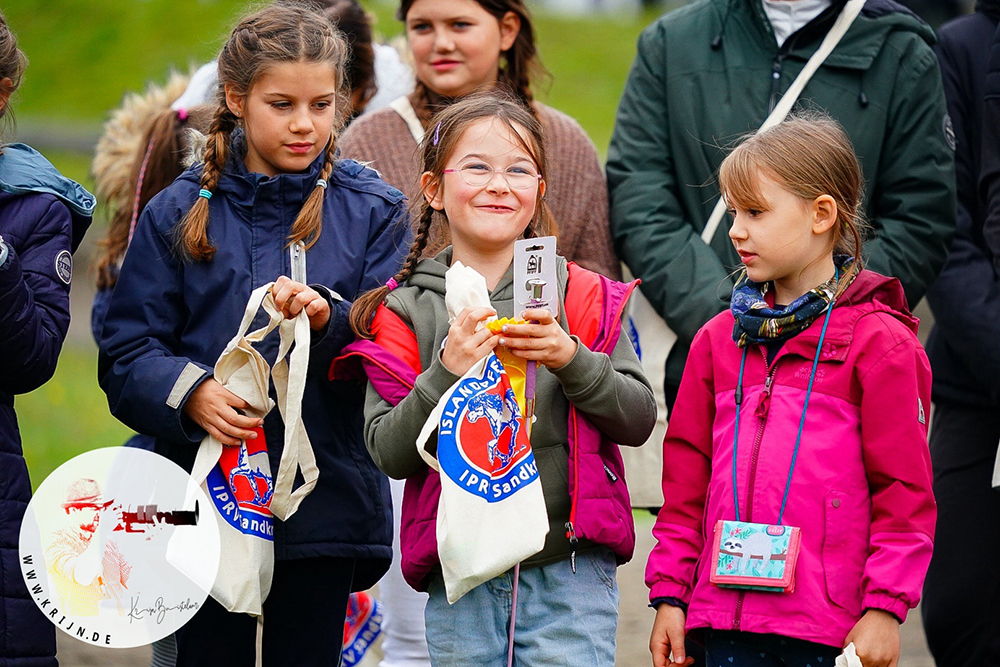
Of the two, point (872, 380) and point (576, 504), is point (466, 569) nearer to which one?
point (576, 504)

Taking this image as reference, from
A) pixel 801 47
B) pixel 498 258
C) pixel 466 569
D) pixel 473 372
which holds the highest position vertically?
pixel 801 47

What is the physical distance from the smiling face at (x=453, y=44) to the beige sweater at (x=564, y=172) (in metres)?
0.18

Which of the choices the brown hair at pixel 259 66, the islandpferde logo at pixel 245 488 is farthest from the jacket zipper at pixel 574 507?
the brown hair at pixel 259 66

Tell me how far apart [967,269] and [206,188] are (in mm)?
2356

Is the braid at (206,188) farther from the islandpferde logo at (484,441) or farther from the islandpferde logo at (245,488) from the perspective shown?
the islandpferde logo at (484,441)

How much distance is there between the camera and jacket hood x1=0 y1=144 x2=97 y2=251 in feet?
10.9

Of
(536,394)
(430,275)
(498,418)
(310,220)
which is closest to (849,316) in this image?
(536,394)

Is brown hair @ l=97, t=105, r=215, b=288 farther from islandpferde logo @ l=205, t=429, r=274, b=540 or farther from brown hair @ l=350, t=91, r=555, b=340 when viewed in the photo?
islandpferde logo @ l=205, t=429, r=274, b=540

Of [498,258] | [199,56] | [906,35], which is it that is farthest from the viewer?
[199,56]

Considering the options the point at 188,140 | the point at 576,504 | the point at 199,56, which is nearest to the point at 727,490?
the point at 576,504

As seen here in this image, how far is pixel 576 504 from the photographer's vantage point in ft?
10.1

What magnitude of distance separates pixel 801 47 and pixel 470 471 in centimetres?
188

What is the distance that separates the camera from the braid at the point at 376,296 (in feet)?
10.6

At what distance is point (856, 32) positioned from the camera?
13.3ft
